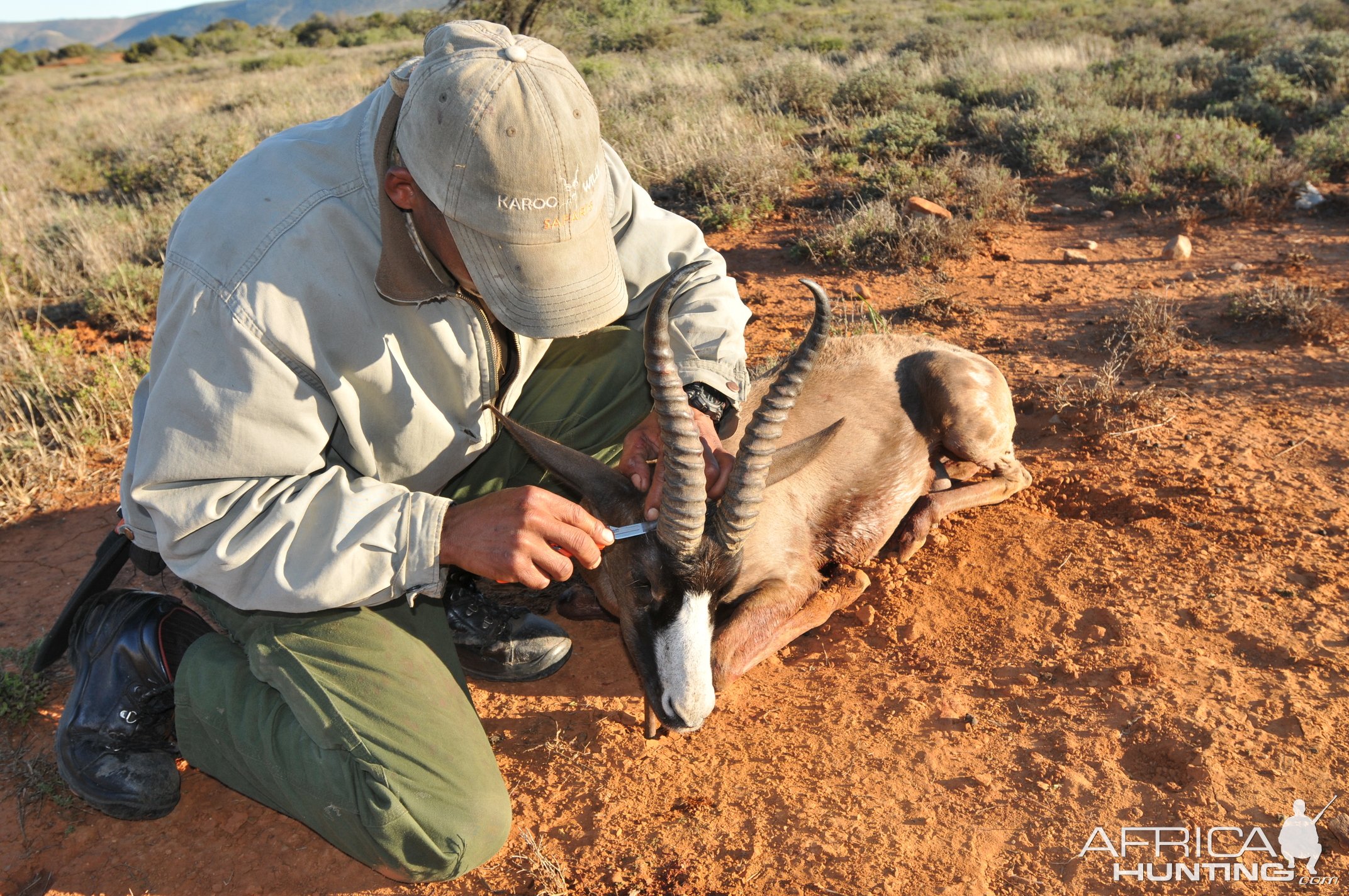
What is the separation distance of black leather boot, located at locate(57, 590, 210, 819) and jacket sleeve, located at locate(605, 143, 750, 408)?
2.52 meters

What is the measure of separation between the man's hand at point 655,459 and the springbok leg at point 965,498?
65.4 inches

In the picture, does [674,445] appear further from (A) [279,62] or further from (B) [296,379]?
(A) [279,62]

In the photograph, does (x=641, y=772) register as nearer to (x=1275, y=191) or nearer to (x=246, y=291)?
(x=246, y=291)

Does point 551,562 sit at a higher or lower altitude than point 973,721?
higher

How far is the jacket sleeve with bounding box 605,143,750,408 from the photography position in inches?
170

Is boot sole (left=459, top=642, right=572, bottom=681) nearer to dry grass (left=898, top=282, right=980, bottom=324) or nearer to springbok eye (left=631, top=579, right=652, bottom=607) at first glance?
springbok eye (left=631, top=579, right=652, bottom=607)

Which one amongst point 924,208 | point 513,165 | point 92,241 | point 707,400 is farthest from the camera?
point 92,241

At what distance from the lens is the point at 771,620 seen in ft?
14.4

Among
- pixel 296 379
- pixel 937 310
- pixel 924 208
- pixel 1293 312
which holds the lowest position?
pixel 1293 312

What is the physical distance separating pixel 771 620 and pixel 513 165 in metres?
2.45

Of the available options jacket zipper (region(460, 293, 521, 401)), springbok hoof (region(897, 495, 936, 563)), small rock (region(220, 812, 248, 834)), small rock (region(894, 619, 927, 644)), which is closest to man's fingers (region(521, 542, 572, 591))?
jacket zipper (region(460, 293, 521, 401))

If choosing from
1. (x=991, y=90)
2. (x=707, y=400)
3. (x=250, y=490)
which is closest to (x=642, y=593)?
(x=707, y=400)

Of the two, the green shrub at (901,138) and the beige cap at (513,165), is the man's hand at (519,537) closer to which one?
the beige cap at (513,165)

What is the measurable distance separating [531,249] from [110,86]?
123 ft
